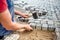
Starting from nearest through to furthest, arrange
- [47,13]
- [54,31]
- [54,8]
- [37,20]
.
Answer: [54,31]
[37,20]
[47,13]
[54,8]

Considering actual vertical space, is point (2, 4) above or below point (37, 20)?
above

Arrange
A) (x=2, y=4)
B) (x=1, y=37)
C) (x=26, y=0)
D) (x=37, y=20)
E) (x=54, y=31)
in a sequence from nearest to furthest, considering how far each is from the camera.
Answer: (x=2, y=4) < (x=1, y=37) < (x=54, y=31) < (x=37, y=20) < (x=26, y=0)

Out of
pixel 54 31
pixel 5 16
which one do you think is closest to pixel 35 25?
pixel 54 31

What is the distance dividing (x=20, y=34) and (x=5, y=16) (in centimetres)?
178

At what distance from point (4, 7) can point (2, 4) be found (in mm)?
58

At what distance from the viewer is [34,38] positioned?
4316 millimetres

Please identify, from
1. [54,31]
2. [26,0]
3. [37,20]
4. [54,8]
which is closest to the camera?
[54,31]

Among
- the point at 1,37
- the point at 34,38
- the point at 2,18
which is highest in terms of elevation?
the point at 2,18

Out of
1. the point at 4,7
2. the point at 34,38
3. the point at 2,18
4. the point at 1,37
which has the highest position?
the point at 4,7

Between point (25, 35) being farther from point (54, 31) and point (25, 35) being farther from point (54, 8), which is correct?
point (54, 8)

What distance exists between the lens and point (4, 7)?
267 cm

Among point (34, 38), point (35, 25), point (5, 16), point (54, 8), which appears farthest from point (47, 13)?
point (5, 16)

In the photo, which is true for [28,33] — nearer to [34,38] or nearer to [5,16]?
[34,38]

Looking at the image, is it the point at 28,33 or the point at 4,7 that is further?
the point at 28,33
